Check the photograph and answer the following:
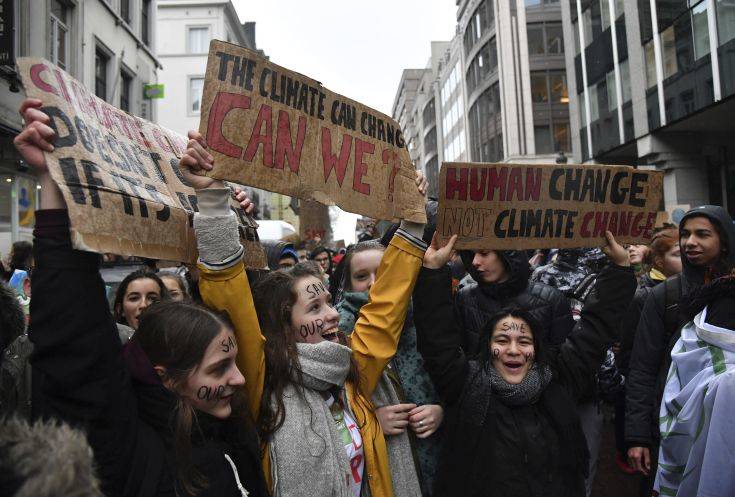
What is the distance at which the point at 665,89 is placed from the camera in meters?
15.4

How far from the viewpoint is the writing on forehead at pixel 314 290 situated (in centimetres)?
230

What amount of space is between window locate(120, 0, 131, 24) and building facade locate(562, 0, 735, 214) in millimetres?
15869

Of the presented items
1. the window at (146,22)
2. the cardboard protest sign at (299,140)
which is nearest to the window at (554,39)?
the window at (146,22)

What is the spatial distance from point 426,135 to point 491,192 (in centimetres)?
6621

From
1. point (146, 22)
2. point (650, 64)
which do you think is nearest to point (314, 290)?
point (650, 64)

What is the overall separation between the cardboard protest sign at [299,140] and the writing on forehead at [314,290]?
37cm

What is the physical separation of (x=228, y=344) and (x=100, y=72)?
16248 millimetres

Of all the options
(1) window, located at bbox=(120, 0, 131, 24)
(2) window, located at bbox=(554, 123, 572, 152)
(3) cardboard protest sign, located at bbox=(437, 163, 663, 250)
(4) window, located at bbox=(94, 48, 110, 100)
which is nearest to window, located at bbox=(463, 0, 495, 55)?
(2) window, located at bbox=(554, 123, 572, 152)

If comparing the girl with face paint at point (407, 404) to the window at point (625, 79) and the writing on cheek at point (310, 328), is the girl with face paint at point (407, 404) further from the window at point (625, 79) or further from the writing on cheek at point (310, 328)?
the window at point (625, 79)

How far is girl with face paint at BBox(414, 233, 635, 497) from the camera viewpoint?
2.38 meters

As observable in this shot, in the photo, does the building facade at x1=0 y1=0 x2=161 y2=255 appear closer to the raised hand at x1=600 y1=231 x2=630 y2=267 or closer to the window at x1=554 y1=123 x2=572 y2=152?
the raised hand at x1=600 y1=231 x2=630 y2=267

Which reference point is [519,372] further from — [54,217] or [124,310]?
[124,310]

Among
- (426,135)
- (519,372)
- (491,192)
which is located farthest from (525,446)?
(426,135)

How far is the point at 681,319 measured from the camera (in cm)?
301
